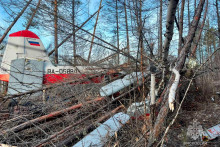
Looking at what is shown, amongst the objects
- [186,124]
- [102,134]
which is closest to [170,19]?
[102,134]

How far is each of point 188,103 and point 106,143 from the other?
10.1ft

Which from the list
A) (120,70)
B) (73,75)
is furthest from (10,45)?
(120,70)

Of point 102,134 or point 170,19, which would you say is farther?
point 102,134

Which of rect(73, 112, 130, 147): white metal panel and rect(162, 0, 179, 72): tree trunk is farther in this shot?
rect(73, 112, 130, 147): white metal panel

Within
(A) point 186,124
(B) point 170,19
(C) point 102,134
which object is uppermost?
(B) point 170,19

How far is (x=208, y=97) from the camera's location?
476cm

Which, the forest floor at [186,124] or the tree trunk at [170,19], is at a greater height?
the tree trunk at [170,19]

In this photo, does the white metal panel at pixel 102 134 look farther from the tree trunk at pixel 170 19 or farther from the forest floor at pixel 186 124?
the tree trunk at pixel 170 19

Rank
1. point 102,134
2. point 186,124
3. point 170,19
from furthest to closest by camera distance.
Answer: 1. point 186,124
2. point 102,134
3. point 170,19

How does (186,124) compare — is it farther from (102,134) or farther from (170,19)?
(170,19)

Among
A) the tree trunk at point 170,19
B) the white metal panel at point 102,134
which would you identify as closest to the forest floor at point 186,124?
the white metal panel at point 102,134

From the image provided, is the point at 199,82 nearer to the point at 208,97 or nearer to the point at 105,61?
the point at 208,97

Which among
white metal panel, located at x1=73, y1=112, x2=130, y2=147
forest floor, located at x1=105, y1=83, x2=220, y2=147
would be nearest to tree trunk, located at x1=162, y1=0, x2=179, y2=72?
forest floor, located at x1=105, y1=83, x2=220, y2=147

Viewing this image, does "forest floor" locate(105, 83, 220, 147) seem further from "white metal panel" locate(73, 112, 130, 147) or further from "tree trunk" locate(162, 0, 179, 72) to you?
"tree trunk" locate(162, 0, 179, 72)
